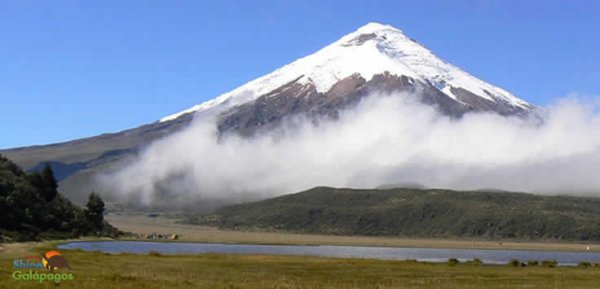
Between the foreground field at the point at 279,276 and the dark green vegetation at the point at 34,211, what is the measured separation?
4838 cm

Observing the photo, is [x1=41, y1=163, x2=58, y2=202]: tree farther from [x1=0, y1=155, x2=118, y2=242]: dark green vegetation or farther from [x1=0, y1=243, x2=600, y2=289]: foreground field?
[x1=0, y1=243, x2=600, y2=289]: foreground field

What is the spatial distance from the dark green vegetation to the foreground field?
159 feet

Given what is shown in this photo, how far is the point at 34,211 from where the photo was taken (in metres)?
157

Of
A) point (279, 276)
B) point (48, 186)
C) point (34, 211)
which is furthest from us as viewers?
point (48, 186)

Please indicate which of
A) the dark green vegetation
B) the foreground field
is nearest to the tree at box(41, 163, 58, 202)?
the dark green vegetation

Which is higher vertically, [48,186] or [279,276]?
[48,186]

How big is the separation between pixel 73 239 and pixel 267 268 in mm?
89001

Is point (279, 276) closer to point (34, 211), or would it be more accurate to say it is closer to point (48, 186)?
point (34, 211)

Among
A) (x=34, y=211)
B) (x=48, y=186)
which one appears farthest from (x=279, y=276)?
→ (x=48, y=186)

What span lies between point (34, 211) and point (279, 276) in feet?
333

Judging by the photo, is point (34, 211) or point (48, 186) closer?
point (34, 211)

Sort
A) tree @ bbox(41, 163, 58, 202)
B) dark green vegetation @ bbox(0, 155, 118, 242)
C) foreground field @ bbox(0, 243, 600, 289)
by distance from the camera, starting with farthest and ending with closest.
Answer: tree @ bbox(41, 163, 58, 202), dark green vegetation @ bbox(0, 155, 118, 242), foreground field @ bbox(0, 243, 600, 289)

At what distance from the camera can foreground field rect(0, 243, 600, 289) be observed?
54656 mm

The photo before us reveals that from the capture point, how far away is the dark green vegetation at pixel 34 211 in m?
137
